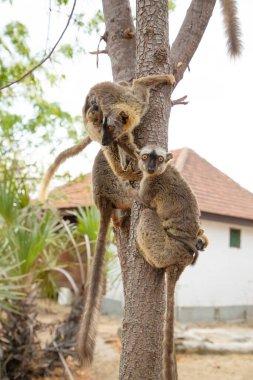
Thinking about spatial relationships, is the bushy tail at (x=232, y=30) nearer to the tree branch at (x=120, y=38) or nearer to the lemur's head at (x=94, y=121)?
the tree branch at (x=120, y=38)

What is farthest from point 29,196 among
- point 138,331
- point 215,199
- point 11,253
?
point 215,199

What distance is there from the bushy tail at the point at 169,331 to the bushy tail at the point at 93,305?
491 millimetres

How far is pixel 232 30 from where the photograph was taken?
444cm

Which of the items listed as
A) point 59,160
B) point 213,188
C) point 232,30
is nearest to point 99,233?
point 59,160

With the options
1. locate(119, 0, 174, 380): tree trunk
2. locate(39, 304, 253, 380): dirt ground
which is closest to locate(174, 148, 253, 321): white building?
locate(39, 304, 253, 380): dirt ground

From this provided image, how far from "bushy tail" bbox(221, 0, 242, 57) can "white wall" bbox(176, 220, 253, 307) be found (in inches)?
412

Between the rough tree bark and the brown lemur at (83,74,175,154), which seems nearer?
the rough tree bark

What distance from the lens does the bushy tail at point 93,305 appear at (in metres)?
2.80

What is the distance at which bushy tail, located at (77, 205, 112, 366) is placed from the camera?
2803 mm

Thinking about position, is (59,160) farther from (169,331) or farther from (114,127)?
(169,331)

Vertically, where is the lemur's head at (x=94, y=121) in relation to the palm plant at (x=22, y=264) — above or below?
above

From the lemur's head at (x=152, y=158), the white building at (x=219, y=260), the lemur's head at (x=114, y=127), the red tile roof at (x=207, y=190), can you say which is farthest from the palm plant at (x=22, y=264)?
the white building at (x=219, y=260)

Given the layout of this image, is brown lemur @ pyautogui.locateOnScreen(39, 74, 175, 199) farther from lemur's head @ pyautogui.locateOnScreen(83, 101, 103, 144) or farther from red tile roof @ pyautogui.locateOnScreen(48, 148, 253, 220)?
red tile roof @ pyautogui.locateOnScreen(48, 148, 253, 220)

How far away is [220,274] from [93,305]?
42.1ft
